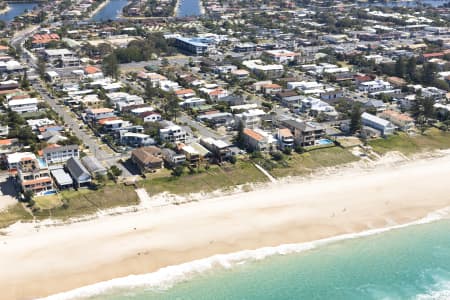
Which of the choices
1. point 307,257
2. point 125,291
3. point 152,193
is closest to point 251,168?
point 152,193

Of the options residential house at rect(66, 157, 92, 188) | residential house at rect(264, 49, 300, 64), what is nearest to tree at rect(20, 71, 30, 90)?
residential house at rect(66, 157, 92, 188)

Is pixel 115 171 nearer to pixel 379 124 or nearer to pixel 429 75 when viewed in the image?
pixel 379 124

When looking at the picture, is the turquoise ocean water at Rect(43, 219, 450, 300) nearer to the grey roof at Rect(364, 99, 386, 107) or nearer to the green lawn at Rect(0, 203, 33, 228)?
the green lawn at Rect(0, 203, 33, 228)

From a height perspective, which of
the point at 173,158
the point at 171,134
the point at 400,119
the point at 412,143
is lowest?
the point at 412,143

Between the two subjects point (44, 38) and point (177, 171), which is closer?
point (177, 171)

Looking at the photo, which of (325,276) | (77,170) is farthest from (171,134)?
(325,276)

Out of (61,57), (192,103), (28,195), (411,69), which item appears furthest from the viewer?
(61,57)

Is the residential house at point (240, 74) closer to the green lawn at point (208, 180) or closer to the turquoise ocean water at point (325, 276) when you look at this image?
the green lawn at point (208, 180)

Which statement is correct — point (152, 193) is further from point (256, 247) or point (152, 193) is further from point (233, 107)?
point (233, 107)

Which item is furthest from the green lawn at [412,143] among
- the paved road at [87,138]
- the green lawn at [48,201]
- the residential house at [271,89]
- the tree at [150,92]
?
the green lawn at [48,201]
